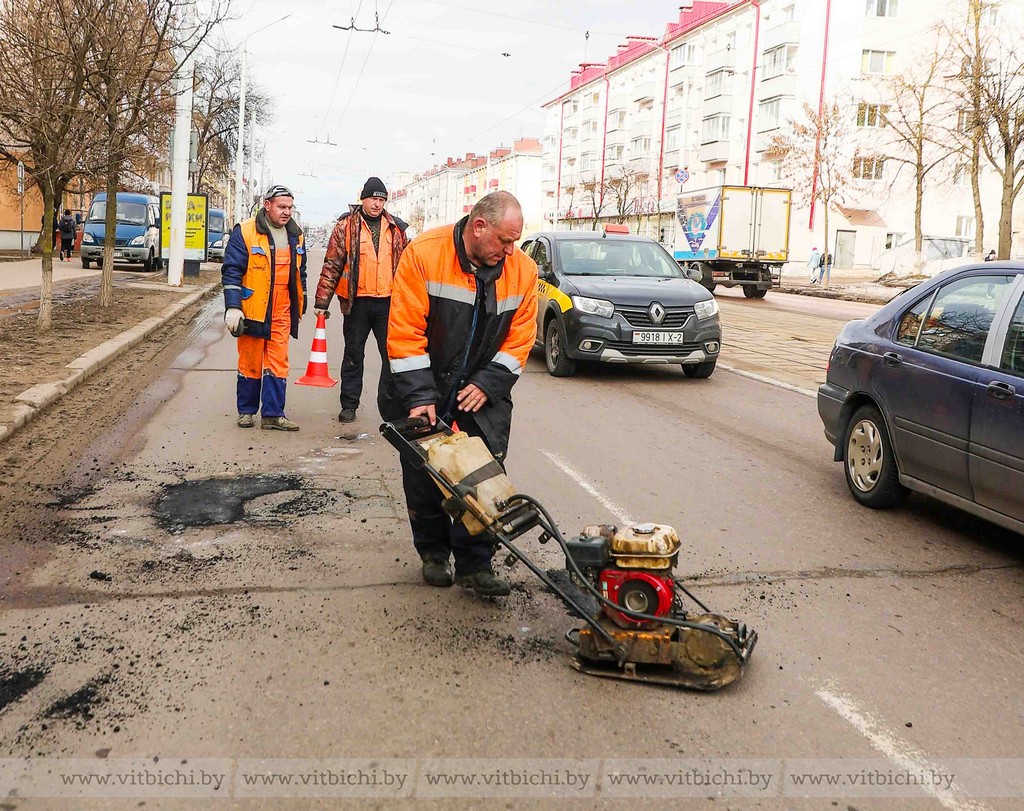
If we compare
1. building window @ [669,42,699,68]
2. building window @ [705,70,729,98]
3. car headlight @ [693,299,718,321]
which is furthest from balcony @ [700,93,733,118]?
car headlight @ [693,299,718,321]

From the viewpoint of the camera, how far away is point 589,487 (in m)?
6.58

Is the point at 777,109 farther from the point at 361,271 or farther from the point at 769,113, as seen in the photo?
the point at 361,271

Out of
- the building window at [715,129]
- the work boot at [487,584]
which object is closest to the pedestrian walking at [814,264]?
the building window at [715,129]

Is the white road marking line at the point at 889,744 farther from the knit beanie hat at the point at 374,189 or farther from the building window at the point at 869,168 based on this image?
the building window at the point at 869,168

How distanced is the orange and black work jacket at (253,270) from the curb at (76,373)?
5.98 ft

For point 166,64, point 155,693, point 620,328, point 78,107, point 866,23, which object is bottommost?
point 155,693

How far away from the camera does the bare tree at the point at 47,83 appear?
39.8 ft

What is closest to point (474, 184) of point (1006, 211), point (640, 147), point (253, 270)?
point (640, 147)

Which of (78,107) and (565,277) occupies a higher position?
(78,107)

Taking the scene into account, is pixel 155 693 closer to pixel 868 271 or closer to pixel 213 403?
pixel 213 403

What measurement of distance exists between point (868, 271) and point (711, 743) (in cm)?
5338

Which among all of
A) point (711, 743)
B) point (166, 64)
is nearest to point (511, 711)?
point (711, 743)

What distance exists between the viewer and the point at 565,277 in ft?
39.8

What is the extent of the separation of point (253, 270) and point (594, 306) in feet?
14.9
